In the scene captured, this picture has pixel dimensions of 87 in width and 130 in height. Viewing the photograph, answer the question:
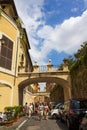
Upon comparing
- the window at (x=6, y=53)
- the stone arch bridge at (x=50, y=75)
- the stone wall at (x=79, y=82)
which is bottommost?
the stone wall at (x=79, y=82)

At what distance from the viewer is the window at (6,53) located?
26.2 meters

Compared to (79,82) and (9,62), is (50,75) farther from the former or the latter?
(9,62)

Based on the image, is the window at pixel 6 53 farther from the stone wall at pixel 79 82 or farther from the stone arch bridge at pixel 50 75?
the stone wall at pixel 79 82

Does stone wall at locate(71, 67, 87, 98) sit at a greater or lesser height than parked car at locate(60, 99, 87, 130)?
greater

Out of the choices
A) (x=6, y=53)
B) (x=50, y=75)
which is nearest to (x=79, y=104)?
(x=6, y=53)

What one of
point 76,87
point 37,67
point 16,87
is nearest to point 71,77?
point 76,87

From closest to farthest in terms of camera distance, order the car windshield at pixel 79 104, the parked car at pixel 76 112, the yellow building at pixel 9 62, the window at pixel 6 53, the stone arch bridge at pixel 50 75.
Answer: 1. the parked car at pixel 76 112
2. the car windshield at pixel 79 104
3. the window at pixel 6 53
4. the yellow building at pixel 9 62
5. the stone arch bridge at pixel 50 75

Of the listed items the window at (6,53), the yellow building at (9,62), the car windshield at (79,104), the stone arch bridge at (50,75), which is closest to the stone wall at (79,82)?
the stone arch bridge at (50,75)

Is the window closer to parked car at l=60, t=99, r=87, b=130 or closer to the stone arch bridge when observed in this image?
the stone arch bridge

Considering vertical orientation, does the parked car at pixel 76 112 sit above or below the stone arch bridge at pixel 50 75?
below

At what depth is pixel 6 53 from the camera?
27219 millimetres

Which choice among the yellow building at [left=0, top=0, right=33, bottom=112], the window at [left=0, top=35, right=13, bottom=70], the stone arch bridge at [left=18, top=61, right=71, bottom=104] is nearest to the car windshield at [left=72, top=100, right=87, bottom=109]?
the yellow building at [left=0, top=0, right=33, bottom=112]

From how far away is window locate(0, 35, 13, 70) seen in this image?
86.0 feet

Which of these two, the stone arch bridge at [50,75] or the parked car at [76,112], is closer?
the parked car at [76,112]
